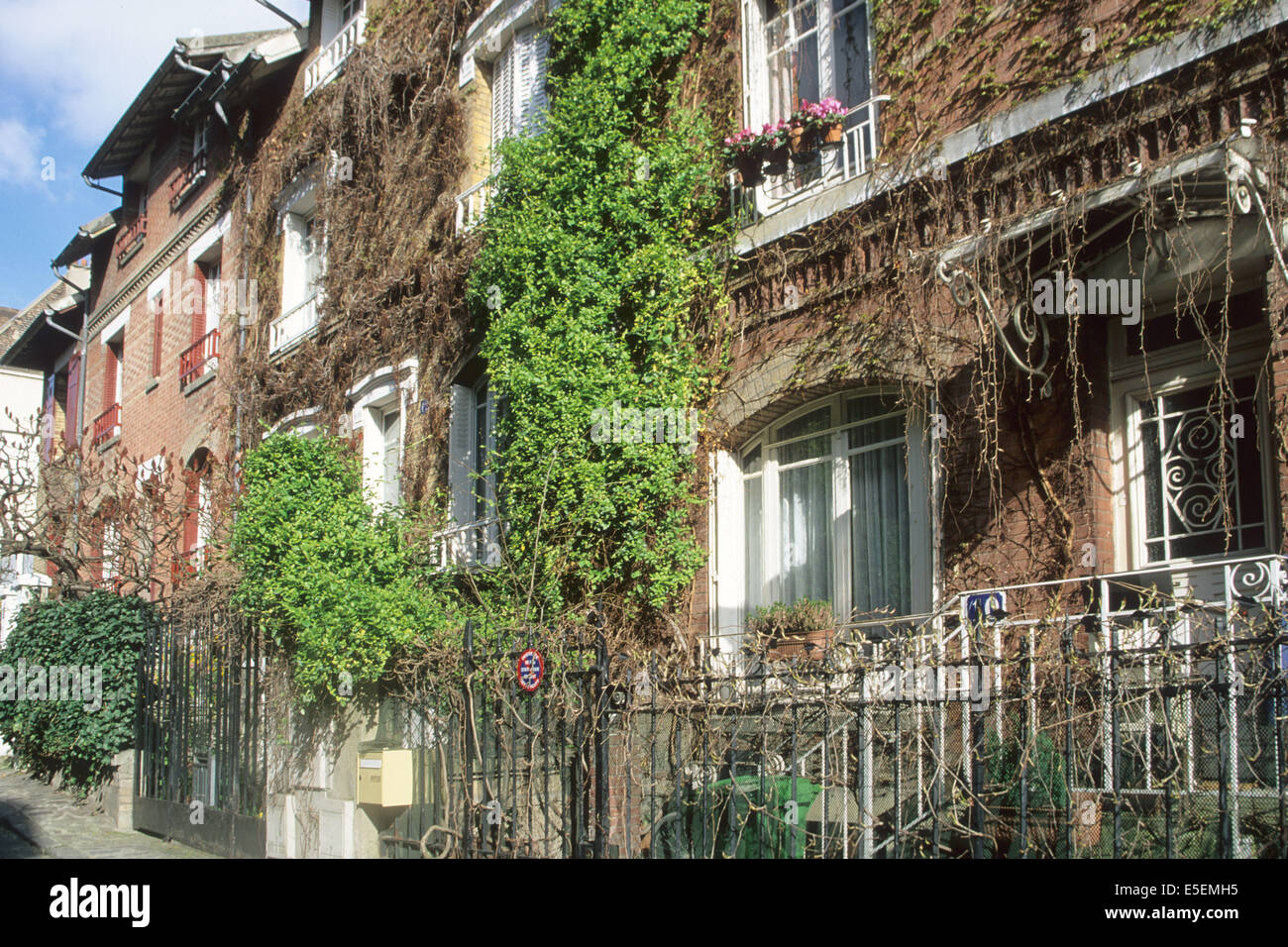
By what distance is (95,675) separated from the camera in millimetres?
13016

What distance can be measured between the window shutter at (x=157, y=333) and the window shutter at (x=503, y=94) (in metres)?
9.37

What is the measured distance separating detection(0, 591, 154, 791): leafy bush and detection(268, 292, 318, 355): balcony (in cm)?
406

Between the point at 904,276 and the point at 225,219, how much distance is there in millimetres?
13217

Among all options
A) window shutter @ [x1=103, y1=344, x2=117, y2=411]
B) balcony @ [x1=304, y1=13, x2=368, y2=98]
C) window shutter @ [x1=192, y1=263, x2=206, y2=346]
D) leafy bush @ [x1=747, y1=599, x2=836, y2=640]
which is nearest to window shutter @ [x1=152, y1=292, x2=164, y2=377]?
window shutter @ [x1=192, y1=263, x2=206, y2=346]

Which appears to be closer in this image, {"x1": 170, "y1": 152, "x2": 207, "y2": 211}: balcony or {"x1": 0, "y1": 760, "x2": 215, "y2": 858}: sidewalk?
{"x1": 0, "y1": 760, "x2": 215, "y2": 858}: sidewalk

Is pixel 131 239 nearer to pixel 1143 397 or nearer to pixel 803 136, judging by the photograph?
pixel 803 136

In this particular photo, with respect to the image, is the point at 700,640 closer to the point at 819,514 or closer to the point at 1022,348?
the point at 819,514

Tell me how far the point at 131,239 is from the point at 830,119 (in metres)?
17.0

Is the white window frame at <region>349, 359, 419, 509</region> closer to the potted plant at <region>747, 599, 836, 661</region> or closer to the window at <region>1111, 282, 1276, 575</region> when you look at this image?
the potted plant at <region>747, 599, 836, 661</region>

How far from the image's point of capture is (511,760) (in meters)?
7.60

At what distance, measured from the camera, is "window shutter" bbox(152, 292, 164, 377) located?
809 inches

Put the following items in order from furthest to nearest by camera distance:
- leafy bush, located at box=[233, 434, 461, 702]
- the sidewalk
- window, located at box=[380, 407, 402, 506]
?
1. window, located at box=[380, 407, 402, 506]
2. the sidewalk
3. leafy bush, located at box=[233, 434, 461, 702]
